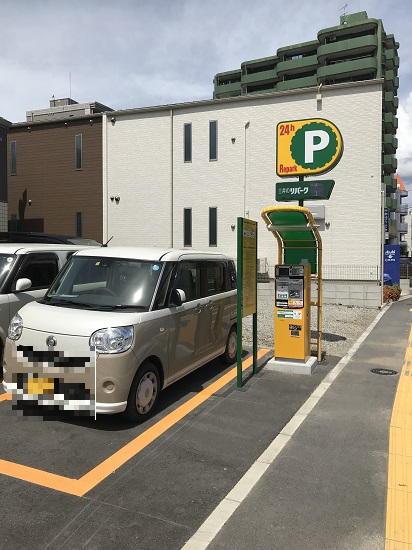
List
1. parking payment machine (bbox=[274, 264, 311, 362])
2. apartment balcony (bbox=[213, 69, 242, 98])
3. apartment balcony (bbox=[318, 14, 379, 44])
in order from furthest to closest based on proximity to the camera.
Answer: apartment balcony (bbox=[213, 69, 242, 98]) → apartment balcony (bbox=[318, 14, 379, 44]) → parking payment machine (bbox=[274, 264, 311, 362])

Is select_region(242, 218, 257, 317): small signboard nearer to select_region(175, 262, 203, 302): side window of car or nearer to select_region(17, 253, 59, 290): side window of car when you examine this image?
select_region(175, 262, 203, 302): side window of car

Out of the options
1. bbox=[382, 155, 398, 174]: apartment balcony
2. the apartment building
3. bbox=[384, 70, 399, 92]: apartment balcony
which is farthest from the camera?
bbox=[384, 70, 399, 92]: apartment balcony

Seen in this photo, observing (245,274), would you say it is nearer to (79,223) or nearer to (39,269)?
(39,269)

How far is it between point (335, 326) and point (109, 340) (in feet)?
27.3

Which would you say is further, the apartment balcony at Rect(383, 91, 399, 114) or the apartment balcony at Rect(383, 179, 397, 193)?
the apartment balcony at Rect(383, 91, 399, 114)

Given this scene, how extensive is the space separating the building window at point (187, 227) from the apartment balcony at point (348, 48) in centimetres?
4185

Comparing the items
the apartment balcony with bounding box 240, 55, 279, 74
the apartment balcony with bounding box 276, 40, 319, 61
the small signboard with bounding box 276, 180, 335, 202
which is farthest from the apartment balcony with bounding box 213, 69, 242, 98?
the small signboard with bounding box 276, 180, 335, 202

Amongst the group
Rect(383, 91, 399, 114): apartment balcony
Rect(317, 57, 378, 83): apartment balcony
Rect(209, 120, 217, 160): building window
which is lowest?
Rect(209, 120, 217, 160): building window

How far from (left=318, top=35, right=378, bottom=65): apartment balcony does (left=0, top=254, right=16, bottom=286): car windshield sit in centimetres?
5454

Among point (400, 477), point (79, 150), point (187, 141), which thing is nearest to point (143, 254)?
point (400, 477)

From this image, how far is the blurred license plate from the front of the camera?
4113 mm

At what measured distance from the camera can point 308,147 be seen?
7.47 meters

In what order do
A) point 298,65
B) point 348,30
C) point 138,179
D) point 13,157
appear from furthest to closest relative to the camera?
point 298,65
point 348,30
point 13,157
point 138,179

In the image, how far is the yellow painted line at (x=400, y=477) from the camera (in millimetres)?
2760
